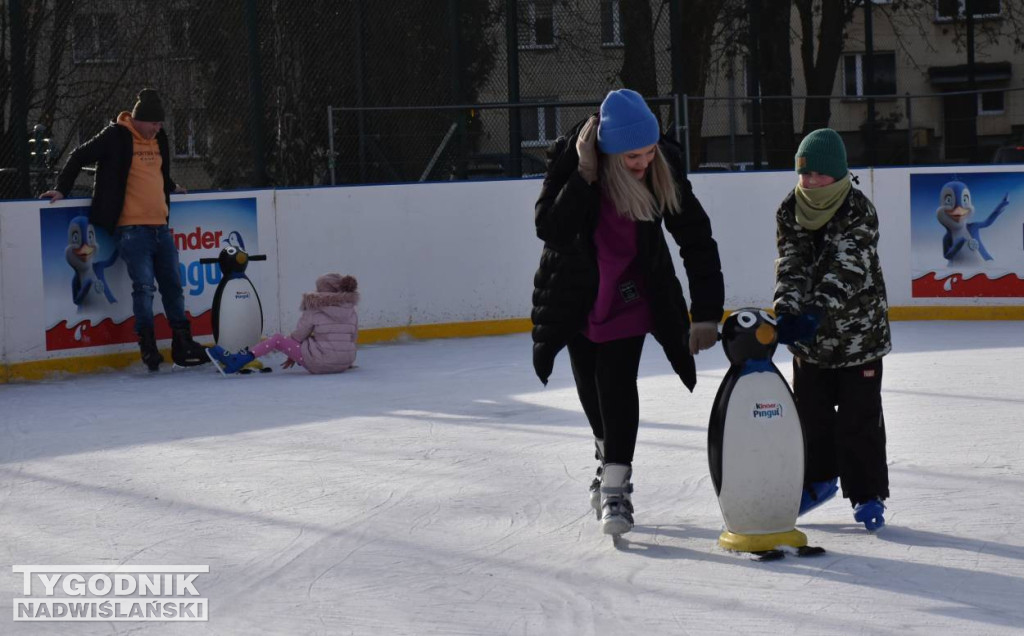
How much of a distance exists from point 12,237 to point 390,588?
6331 mm

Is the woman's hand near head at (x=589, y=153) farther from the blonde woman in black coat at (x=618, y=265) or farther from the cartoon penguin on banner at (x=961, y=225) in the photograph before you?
the cartoon penguin on banner at (x=961, y=225)

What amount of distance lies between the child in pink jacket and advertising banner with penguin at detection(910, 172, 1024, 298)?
4.85 meters

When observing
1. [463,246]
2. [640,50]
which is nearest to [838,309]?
[463,246]

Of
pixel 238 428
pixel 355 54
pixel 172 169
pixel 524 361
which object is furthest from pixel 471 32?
pixel 238 428

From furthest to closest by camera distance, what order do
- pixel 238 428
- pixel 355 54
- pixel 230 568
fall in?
1. pixel 355 54
2. pixel 238 428
3. pixel 230 568

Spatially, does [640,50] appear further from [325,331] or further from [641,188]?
[641,188]

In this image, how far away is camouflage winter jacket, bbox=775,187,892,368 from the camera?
477 cm

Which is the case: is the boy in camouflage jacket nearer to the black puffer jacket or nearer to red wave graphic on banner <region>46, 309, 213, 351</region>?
the black puffer jacket

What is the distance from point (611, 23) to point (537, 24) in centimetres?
65

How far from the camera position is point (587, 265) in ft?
15.5

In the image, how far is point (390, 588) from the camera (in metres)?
4.39

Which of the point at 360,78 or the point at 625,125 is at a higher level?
the point at 360,78

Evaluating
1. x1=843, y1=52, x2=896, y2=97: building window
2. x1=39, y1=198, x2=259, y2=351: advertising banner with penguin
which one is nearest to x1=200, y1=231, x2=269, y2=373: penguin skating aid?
x1=39, y1=198, x2=259, y2=351: advertising banner with penguin

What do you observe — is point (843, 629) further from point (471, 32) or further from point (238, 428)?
point (471, 32)
